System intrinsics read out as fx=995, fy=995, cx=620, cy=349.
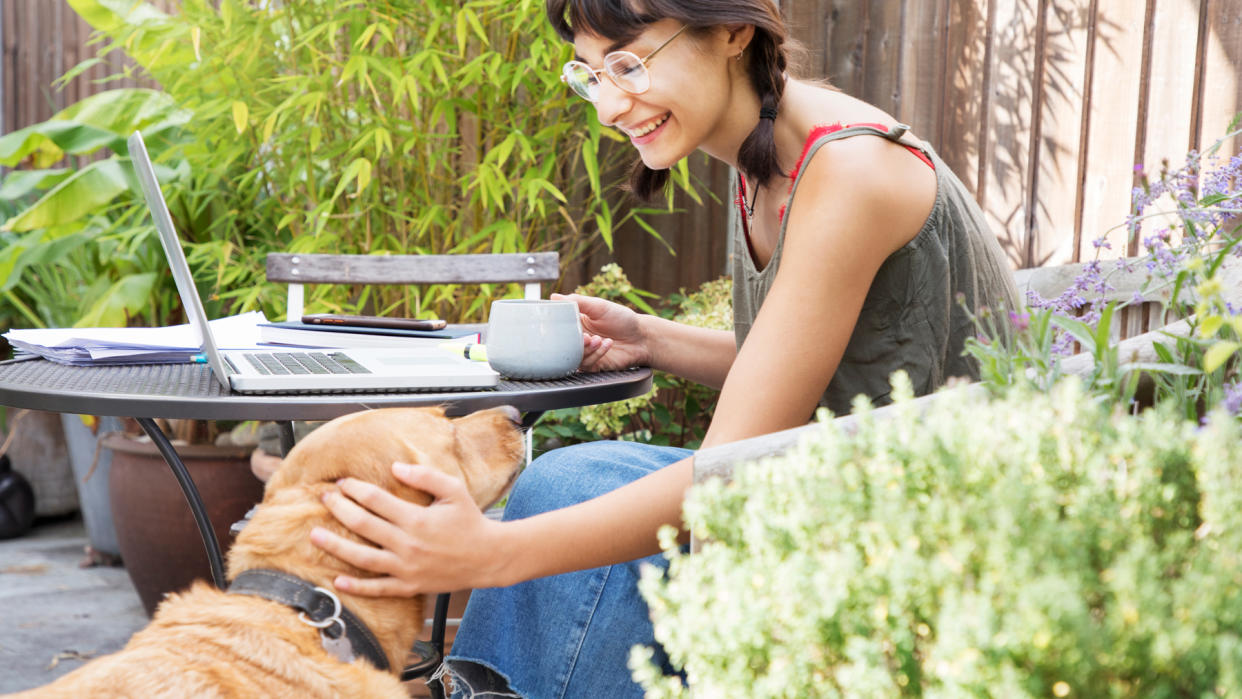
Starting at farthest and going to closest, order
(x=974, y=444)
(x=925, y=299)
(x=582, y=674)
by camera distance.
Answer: (x=925, y=299) → (x=582, y=674) → (x=974, y=444)

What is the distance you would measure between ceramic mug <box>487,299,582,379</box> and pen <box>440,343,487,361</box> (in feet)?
0.43

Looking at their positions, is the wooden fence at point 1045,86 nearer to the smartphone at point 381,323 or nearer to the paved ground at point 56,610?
the smartphone at point 381,323

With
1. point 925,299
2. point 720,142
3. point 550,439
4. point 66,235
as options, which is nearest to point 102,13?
point 66,235

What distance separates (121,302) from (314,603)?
2.87 metres

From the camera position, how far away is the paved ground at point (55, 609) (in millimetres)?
2936

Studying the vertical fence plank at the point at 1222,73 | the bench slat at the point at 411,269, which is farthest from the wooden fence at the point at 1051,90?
the bench slat at the point at 411,269

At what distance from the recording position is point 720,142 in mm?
1744

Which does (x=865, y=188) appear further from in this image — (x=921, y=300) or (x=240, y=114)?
(x=240, y=114)

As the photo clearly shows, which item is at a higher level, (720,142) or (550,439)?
(720,142)

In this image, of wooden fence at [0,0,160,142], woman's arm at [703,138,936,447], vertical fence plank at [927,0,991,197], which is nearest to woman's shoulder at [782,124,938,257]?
woman's arm at [703,138,936,447]

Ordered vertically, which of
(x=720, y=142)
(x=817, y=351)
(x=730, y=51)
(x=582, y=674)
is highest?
(x=730, y=51)

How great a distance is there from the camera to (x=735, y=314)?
191 cm

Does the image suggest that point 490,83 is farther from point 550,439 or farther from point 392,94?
point 550,439

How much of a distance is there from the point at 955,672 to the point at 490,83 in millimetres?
→ 3138
